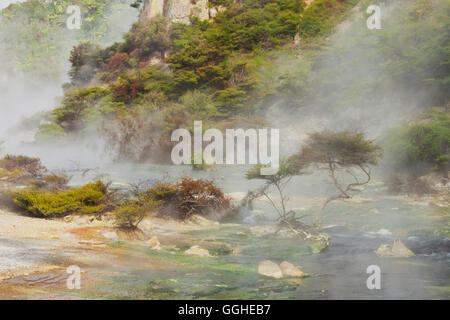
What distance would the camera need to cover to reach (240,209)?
11.4 metres

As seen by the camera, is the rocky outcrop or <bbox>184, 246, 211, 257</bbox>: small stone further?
<bbox>184, 246, 211, 257</bbox>: small stone

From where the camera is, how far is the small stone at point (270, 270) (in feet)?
20.2

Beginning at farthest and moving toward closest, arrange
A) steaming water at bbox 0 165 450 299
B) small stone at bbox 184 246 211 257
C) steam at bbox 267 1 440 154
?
1. steam at bbox 267 1 440 154
2. small stone at bbox 184 246 211 257
3. steaming water at bbox 0 165 450 299

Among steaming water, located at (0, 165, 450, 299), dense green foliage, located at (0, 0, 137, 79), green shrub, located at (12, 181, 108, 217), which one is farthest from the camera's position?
dense green foliage, located at (0, 0, 137, 79)

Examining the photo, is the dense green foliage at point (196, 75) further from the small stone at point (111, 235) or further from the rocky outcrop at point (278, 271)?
the rocky outcrop at point (278, 271)

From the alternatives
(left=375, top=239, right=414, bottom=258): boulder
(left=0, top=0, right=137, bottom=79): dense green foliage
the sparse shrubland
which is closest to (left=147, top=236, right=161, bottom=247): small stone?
the sparse shrubland

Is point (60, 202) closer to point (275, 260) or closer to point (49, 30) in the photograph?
point (275, 260)

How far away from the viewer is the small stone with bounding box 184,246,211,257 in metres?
7.39

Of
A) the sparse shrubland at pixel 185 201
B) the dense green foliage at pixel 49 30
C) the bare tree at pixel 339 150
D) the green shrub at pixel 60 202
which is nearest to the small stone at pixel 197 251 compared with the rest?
the sparse shrubland at pixel 185 201

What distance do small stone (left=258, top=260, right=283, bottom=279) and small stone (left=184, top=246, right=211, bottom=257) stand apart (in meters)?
1.28

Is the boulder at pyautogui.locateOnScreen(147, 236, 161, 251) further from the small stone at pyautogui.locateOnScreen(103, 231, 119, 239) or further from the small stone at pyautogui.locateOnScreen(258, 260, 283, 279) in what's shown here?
the small stone at pyautogui.locateOnScreen(258, 260, 283, 279)

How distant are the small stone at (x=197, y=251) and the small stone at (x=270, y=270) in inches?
50.5
